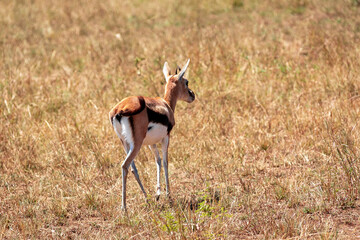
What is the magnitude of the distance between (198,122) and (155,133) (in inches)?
89.0

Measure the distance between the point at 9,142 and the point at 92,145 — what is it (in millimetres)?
1118

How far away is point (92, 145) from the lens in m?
7.39

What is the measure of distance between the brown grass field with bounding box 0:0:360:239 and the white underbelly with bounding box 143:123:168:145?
625 mm

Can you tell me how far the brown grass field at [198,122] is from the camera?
214 inches

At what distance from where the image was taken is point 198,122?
804cm

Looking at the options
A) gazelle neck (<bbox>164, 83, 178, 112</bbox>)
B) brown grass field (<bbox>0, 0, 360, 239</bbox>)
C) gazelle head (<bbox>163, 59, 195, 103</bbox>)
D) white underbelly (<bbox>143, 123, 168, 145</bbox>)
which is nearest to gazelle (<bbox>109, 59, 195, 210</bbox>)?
white underbelly (<bbox>143, 123, 168, 145</bbox>)

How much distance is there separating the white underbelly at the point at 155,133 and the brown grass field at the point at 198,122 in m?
0.62

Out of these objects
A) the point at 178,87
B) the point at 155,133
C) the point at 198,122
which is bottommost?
the point at 198,122

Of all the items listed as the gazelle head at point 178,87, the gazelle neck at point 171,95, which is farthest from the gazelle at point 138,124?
the gazelle head at point 178,87

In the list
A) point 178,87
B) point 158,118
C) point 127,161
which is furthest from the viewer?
point 178,87

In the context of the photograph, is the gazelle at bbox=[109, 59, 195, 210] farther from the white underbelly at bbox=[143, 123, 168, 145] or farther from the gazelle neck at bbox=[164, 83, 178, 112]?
the gazelle neck at bbox=[164, 83, 178, 112]

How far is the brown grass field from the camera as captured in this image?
5441 mm

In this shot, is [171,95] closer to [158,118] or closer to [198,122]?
[158,118]

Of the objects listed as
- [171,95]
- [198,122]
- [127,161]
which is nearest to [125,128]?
[127,161]
